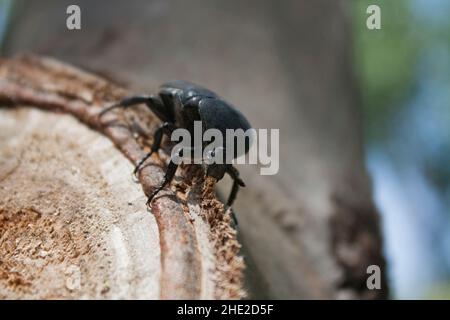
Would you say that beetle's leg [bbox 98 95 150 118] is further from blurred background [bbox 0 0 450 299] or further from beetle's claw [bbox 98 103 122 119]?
blurred background [bbox 0 0 450 299]

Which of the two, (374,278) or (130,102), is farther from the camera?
(374,278)

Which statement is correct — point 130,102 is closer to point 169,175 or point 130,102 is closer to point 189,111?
point 189,111

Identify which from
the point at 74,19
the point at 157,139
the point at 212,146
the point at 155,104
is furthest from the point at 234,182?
the point at 74,19

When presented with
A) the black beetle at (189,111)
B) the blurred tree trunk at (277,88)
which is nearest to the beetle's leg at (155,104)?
the black beetle at (189,111)

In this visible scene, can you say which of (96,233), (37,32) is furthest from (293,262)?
(37,32)

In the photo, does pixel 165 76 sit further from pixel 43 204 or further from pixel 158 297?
pixel 158 297
